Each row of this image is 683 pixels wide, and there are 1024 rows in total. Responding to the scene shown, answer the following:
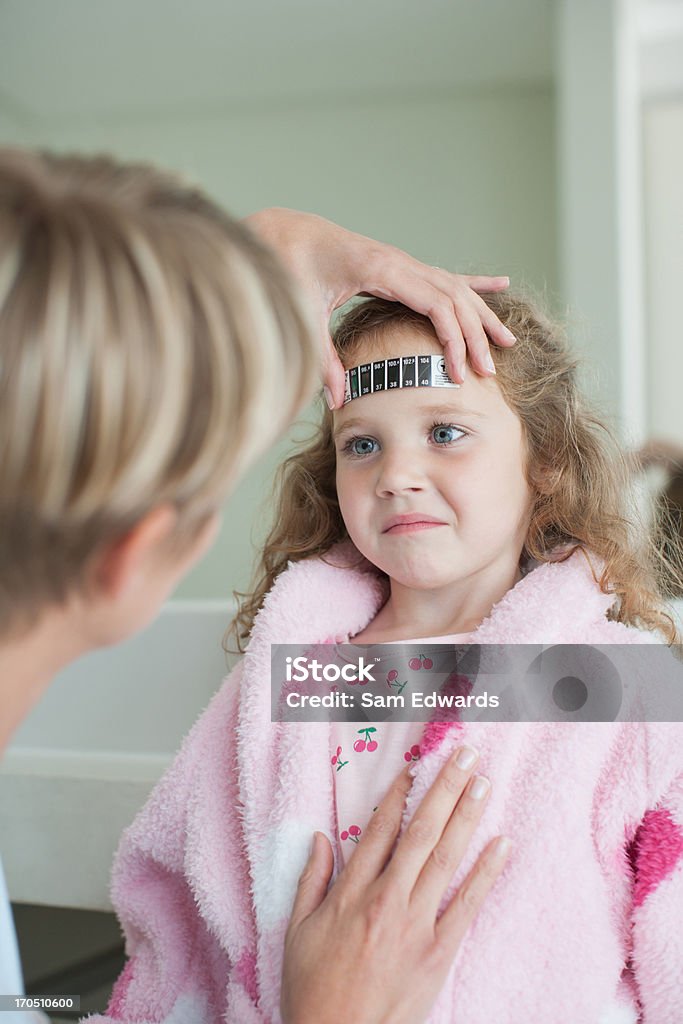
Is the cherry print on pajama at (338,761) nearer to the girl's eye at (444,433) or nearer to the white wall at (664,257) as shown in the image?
the girl's eye at (444,433)

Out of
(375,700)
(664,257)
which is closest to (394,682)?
(375,700)

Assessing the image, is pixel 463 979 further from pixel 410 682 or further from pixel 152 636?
pixel 152 636

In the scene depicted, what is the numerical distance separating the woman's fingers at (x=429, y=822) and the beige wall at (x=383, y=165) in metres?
2.63

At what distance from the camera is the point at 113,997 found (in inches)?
35.6

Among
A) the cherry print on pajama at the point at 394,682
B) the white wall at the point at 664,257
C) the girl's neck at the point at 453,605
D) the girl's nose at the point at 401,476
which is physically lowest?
the cherry print on pajama at the point at 394,682

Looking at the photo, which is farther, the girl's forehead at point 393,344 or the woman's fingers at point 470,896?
the girl's forehead at point 393,344

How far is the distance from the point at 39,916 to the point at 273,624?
1.59 ft

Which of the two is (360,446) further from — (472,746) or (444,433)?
(472,746)

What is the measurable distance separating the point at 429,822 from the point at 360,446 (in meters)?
0.38

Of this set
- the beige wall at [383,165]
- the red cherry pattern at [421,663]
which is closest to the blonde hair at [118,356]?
the red cherry pattern at [421,663]

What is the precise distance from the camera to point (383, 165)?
12.2 feet

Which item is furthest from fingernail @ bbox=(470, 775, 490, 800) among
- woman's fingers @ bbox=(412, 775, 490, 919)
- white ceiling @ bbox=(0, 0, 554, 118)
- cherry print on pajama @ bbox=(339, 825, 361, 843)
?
white ceiling @ bbox=(0, 0, 554, 118)

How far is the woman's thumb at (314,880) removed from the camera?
0.75 meters

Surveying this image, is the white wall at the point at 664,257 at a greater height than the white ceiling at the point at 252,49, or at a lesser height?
lesser
